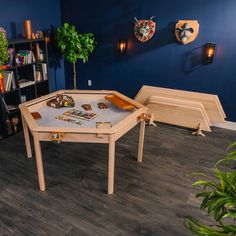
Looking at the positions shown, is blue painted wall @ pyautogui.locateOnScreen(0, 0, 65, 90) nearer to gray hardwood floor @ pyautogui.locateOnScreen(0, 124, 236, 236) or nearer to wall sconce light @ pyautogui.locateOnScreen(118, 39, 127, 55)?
wall sconce light @ pyautogui.locateOnScreen(118, 39, 127, 55)

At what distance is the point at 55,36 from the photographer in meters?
5.05

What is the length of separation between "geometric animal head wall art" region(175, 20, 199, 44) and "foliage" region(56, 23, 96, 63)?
1655mm

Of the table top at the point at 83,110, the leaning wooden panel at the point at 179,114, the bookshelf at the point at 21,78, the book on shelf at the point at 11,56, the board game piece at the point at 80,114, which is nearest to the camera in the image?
the table top at the point at 83,110

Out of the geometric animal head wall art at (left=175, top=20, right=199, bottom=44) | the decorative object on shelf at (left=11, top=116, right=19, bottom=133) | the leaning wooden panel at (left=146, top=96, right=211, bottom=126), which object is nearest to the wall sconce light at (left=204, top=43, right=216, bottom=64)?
the geometric animal head wall art at (left=175, top=20, right=199, bottom=44)

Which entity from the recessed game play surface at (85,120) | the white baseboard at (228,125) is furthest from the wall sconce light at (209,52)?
the recessed game play surface at (85,120)

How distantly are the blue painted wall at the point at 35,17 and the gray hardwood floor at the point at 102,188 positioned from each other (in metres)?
1.94

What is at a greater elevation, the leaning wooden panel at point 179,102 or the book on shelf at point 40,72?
the book on shelf at point 40,72

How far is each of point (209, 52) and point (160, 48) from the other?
2.92 feet

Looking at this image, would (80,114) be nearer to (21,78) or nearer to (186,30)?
(21,78)

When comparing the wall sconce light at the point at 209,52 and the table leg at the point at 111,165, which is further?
the wall sconce light at the point at 209,52

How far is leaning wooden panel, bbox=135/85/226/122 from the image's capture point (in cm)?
416

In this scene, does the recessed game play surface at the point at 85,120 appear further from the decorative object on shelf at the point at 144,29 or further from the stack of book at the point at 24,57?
the decorative object on shelf at the point at 144,29

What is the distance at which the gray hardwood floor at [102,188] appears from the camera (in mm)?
2379

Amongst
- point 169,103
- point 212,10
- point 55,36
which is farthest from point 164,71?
point 55,36
